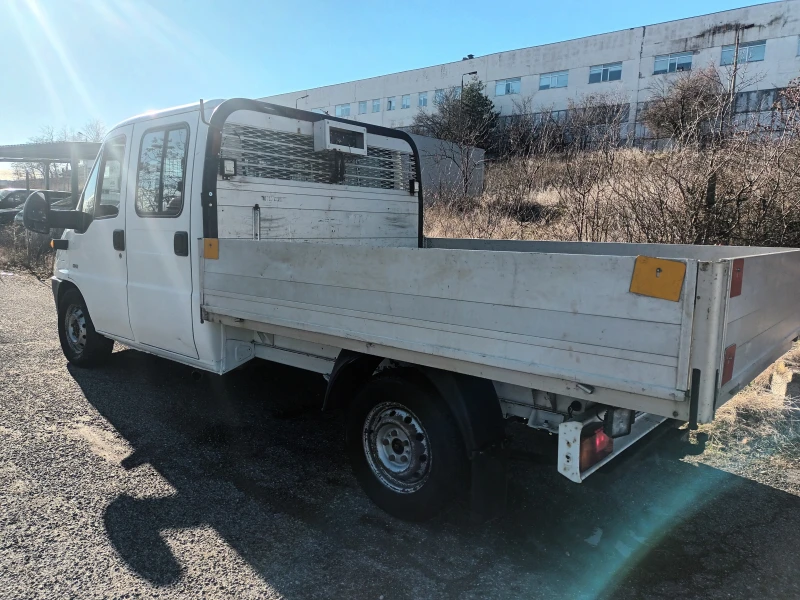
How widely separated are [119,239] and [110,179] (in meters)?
0.59

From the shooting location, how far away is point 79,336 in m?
5.72

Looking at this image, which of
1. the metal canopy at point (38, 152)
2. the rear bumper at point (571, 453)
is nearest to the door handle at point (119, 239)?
the rear bumper at point (571, 453)

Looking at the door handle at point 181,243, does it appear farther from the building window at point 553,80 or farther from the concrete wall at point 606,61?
the building window at point 553,80

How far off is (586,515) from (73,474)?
130 inches

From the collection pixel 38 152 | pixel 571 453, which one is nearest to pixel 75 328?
pixel 571 453

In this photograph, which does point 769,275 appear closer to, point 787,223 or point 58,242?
point 787,223

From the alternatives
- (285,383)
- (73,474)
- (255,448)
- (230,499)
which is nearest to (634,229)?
(285,383)

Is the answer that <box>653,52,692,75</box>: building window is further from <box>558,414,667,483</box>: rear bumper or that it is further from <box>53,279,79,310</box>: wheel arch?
<box>558,414,667,483</box>: rear bumper

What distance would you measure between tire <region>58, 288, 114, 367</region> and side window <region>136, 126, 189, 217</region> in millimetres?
1690

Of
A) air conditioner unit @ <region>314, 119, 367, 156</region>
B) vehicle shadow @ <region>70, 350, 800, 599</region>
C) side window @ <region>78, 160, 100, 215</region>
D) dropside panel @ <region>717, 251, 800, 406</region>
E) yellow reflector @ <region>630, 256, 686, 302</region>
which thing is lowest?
vehicle shadow @ <region>70, 350, 800, 599</region>

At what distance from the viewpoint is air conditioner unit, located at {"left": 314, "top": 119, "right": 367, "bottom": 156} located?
14.9ft

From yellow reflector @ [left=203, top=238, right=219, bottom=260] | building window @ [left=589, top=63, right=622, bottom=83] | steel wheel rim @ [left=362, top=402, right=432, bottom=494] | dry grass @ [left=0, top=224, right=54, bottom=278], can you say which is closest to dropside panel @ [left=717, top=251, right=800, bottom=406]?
steel wheel rim @ [left=362, top=402, right=432, bottom=494]

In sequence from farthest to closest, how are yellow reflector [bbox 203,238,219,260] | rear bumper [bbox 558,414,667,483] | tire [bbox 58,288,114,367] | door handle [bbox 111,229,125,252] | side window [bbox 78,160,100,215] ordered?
tire [bbox 58,288,114,367]
side window [bbox 78,160,100,215]
door handle [bbox 111,229,125,252]
yellow reflector [bbox 203,238,219,260]
rear bumper [bbox 558,414,667,483]

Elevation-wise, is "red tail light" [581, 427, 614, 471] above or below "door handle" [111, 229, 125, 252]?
below
